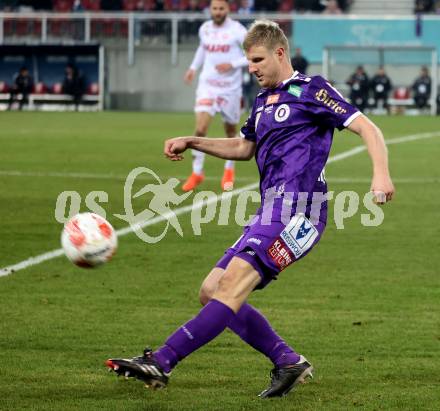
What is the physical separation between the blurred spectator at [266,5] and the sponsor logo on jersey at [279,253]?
3724 cm

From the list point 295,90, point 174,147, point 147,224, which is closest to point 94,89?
point 147,224

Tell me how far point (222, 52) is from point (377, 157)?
11.9m

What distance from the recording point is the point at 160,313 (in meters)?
8.30

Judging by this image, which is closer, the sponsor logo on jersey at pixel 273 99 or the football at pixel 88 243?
the sponsor logo on jersey at pixel 273 99

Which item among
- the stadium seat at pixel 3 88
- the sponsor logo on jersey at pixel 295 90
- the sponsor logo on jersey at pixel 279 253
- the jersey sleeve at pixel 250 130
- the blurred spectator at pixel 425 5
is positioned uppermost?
the sponsor logo on jersey at pixel 295 90

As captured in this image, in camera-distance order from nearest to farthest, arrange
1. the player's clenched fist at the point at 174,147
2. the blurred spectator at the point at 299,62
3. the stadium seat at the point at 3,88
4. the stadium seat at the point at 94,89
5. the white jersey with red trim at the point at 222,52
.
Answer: the player's clenched fist at the point at 174,147
the white jersey with red trim at the point at 222,52
the blurred spectator at the point at 299,62
the stadium seat at the point at 94,89
the stadium seat at the point at 3,88

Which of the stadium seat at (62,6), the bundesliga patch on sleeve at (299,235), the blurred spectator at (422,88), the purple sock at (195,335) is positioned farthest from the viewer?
the stadium seat at (62,6)

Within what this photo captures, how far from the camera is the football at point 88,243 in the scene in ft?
21.5

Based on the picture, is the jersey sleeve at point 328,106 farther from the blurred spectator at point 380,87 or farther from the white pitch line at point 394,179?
the blurred spectator at point 380,87

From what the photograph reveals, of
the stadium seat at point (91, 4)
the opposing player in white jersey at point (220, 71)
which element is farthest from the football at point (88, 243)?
the stadium seat at point (91, 4)

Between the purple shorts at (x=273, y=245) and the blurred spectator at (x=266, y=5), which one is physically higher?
the purple shorts at (x=273, y=245)

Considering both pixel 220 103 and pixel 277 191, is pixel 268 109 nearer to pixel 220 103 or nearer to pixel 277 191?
pixel 277 191

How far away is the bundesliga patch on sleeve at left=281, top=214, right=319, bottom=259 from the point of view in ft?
19.7

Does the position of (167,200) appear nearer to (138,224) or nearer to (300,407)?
(138,224)
